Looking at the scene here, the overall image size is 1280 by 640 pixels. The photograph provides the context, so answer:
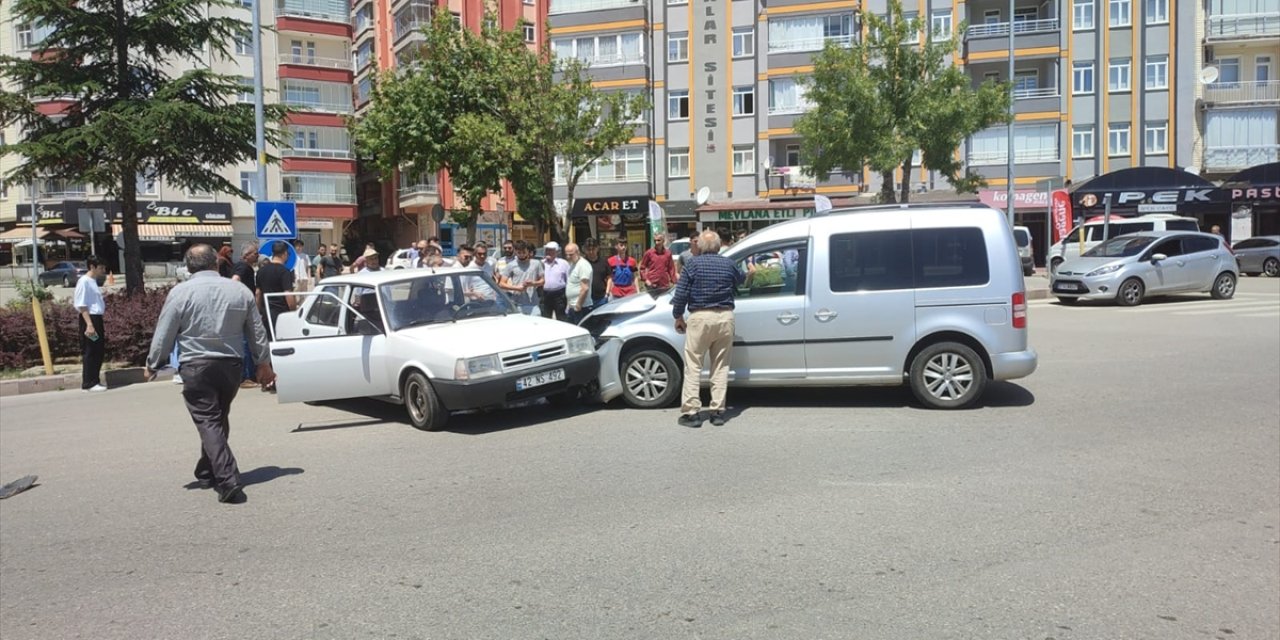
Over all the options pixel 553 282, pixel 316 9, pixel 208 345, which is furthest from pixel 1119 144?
pixel 316 9

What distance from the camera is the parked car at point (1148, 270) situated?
63.6ft

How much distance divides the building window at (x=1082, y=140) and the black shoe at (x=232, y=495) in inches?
1659

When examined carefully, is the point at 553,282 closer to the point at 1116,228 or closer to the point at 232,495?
the point at 232,495

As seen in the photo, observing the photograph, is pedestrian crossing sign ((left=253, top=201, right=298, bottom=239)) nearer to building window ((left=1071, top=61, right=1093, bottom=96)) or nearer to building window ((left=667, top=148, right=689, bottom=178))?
building window ((left=667, top=148, right=689, bottom=178))

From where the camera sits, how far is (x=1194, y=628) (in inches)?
158

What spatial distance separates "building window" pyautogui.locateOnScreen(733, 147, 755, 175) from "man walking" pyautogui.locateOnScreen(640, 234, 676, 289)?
3128 cm

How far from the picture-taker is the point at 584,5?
44000 mm

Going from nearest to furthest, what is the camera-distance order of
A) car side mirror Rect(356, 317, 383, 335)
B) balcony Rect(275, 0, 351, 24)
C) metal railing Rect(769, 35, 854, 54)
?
car side mirror Rect(356, 317, 383, 335) < metal railing Rect(769, 35, 854, 54) < balcony Rect(275, 0, 351, 24)

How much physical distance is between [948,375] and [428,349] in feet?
16.3

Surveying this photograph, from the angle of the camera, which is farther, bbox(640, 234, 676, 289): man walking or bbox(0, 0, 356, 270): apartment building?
bbox(0, 0, 356, 270): apartment building

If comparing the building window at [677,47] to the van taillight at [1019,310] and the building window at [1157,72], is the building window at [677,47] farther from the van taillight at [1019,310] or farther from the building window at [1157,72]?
the van taillight at [1019,310]

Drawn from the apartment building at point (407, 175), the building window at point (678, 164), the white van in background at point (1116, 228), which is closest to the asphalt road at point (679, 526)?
the white van in background at point (1116, 228)

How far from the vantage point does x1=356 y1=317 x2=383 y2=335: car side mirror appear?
8.90 meters

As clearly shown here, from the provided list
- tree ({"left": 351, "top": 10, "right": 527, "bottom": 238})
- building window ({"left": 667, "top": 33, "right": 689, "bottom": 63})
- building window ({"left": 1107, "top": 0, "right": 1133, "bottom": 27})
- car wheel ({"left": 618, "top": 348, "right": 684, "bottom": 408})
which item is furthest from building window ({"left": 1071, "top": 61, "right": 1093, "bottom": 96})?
car wheel ({"left": 618, "top": 348, "right": 684, "bottom": 408})
